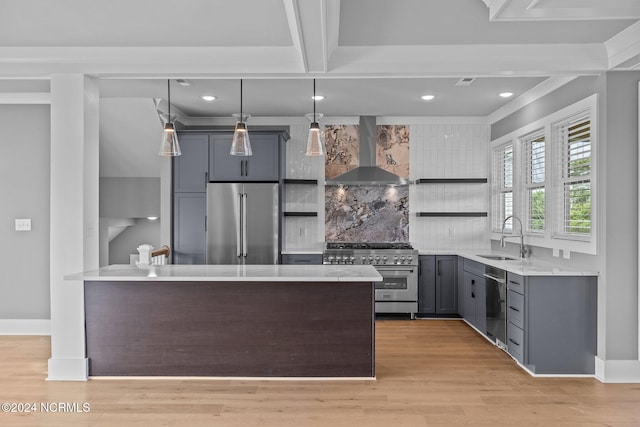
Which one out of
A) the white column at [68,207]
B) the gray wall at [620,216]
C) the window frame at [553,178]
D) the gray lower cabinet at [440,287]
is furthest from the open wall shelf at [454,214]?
the white column at [68,207]

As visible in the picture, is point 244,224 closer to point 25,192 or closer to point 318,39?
point 25,192

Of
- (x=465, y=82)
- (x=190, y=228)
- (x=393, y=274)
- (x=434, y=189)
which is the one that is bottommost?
(x=393, y=274)

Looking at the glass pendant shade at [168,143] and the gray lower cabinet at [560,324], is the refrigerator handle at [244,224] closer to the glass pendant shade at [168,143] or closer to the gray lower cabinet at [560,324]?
the glass pendant shade at [168,143]

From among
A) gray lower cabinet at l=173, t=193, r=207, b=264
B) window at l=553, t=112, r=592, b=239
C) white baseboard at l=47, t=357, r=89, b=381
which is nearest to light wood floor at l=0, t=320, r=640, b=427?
white baseboard at l=47, t=357, r=89, b=381

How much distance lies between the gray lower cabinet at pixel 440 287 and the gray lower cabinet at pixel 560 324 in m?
1.95

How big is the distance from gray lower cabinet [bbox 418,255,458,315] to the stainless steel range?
0.13 metres

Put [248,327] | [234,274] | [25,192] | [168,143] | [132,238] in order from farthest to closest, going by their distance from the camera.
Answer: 1. [132,238]
2. [25,192]
3. [168,143]
4. [248,327]
5. [234,274]

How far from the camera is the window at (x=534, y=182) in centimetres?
468

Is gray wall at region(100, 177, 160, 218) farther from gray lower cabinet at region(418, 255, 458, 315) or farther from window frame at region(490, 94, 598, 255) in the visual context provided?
window frame at region(490, 94, 598, 255)

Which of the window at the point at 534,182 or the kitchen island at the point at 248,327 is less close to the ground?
the window at the point at 534,182

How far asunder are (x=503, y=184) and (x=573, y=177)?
5.49 ft

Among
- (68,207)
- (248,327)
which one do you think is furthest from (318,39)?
(68,207)

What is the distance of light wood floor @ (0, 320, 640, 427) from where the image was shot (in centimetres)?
290

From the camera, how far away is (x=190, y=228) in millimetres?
5695
